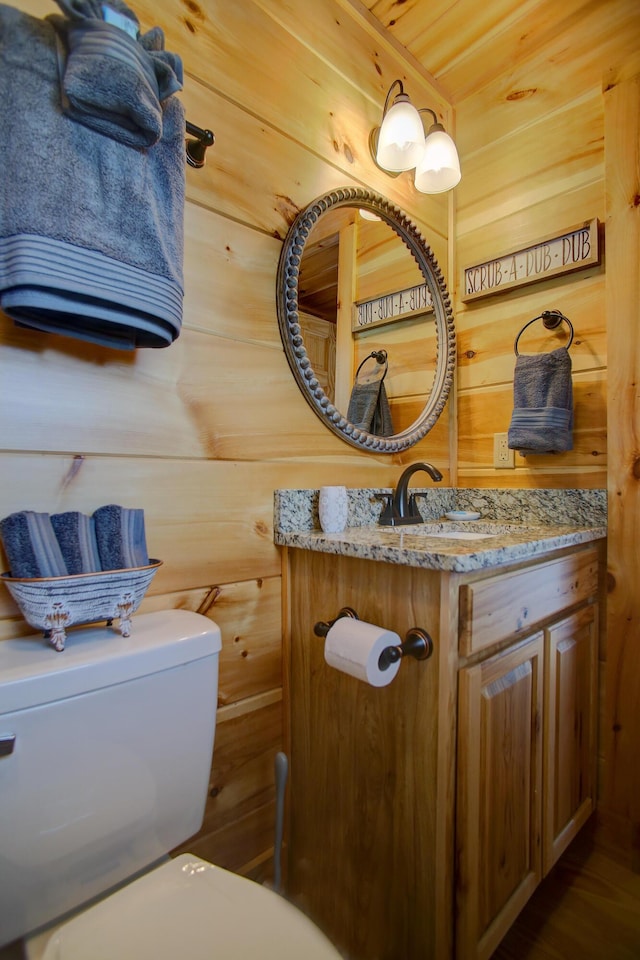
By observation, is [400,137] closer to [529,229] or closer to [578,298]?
[529,229]

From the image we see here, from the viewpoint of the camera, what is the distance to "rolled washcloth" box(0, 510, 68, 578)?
0.72 metres

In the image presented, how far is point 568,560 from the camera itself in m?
1.22

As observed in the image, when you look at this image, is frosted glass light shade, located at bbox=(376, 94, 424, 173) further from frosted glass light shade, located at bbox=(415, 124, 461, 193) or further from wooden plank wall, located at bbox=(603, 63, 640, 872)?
wooden plank wall, located at bbox=(603, 63, 640, 872)

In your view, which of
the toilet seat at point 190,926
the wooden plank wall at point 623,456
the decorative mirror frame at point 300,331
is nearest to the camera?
the toilet seat at point 190,926

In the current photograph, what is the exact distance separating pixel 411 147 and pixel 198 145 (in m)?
0.73

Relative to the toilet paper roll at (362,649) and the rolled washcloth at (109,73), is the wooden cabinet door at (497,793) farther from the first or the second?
the rolled washcloth at (109,73)

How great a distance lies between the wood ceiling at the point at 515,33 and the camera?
4.63 ft

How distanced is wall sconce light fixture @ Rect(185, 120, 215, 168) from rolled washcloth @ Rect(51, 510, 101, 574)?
0.77 meters

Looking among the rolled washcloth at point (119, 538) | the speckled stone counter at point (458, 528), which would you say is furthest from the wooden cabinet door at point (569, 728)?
the rolled washcloth at point (119, 538)

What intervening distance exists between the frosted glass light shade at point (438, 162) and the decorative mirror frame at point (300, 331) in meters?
0.15

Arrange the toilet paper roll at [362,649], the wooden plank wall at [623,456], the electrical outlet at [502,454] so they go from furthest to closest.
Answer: the electrical outlet at [502,454] → the wooden plank wall at [623,456] → the toilet paper roll at [362,649]

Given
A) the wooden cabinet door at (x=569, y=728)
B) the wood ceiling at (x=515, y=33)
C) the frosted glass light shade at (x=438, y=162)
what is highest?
the wood ceiling at (x=515, y=33)

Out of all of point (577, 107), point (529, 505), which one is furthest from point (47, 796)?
point (577, 107)

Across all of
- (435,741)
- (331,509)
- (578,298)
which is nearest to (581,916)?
(435,741)
